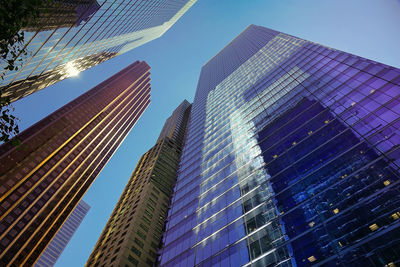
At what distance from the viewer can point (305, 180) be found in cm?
2161

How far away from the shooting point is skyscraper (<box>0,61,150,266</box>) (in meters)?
75.1

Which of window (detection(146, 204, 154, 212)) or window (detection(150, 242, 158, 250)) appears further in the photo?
window (detection(146, 204, 154, 212))

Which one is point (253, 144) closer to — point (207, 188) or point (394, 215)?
point (207, 188)

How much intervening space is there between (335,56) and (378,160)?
22650 millimetres

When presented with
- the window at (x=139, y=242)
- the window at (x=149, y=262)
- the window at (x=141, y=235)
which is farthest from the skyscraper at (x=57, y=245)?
the window at (x=149, y=262)

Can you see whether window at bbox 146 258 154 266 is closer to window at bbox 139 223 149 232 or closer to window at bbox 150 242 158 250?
window at bbox 150 242 158 250

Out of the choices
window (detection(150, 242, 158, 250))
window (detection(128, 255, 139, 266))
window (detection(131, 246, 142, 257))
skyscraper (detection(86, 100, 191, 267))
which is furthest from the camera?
window (detection(150, 242, 158, 250))

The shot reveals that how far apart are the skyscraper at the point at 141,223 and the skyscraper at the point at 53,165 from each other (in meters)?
30.1

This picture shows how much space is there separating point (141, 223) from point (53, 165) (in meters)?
65.2

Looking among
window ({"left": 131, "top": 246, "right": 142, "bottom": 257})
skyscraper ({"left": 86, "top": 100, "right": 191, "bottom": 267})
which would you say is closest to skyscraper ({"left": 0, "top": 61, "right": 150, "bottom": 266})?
skyscraper ({"left": 86, "top": 100, "right": 191, "bottom": 267})

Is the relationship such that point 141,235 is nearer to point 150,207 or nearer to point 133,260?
point 133,260

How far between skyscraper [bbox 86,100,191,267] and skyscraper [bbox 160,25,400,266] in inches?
613

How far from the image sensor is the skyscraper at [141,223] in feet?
149

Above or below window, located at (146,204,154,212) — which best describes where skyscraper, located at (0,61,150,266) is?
→ above
